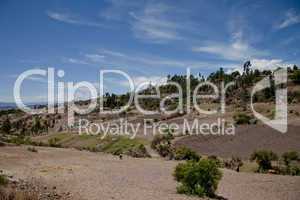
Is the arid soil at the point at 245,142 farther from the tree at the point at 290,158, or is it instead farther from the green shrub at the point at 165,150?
the tree at the point at 290,158

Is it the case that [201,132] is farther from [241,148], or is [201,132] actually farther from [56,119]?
[56,119]

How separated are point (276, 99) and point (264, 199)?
73.4 m

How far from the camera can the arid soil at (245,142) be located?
4344 cm

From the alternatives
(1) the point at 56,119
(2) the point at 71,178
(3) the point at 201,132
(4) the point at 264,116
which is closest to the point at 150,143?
(3) the point at 201,132

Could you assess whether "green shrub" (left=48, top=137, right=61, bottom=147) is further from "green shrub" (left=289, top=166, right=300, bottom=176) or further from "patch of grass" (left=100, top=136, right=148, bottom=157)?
"green shrub" (left=289, top=166, right=300, bottom=176)

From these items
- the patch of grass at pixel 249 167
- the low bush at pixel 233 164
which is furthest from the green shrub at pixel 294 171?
the low bush at pixel 233 164

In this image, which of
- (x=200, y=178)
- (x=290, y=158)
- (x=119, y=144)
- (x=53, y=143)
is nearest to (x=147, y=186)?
(x=200, y=178)

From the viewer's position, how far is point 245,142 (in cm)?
4753

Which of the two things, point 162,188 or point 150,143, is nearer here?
point 162,188

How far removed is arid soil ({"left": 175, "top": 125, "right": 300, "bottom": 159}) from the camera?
43.4m

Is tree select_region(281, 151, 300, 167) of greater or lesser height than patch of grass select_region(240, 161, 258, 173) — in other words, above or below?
above

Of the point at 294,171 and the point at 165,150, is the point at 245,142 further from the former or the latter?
the point at 294,171

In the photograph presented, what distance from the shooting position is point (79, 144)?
68188mm

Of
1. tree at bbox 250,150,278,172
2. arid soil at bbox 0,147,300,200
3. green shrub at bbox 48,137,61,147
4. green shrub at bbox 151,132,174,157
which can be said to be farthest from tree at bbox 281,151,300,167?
green shrub at bbox 48,137,61,147
